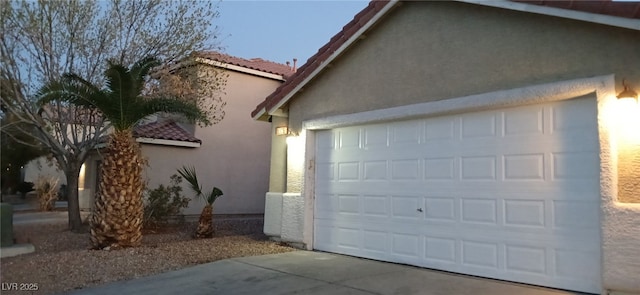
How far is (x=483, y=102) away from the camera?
21.7 ft

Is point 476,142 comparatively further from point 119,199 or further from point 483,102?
point 119,199

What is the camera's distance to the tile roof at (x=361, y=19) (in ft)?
17.3

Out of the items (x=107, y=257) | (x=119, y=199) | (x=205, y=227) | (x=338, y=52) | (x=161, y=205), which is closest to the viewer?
(x=107, y=257)

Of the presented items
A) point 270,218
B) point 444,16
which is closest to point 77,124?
point 270,218

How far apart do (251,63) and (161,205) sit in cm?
741

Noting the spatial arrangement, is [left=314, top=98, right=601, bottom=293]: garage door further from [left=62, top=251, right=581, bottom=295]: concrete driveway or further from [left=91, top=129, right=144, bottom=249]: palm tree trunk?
[left=91, top=129, right=144, bottom=249]: palm tree trunk

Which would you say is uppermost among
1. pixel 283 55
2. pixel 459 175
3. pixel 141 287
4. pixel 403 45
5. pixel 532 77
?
pixel 283 55

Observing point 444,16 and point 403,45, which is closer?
point 444,16

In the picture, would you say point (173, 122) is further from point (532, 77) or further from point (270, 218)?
point (532, 77)

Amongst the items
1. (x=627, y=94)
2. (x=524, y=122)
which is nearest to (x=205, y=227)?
(x=524, y=122)

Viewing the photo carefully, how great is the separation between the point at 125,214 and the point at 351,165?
14.5ft

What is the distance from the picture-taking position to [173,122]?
56.2 ft

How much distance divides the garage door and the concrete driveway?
1.07ft

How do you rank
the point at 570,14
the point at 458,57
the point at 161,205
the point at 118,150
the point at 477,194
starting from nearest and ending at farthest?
the point at 570,14
the point at 477,194
the point at 458,57
the point at 118,150
the point at 161,205
